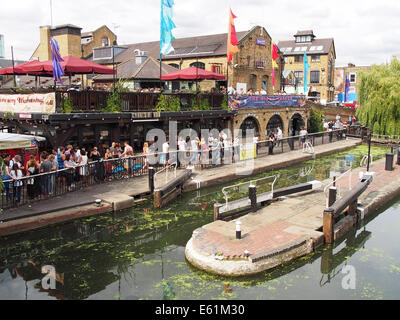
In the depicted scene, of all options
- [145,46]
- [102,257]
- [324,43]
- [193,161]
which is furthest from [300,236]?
[324,43]

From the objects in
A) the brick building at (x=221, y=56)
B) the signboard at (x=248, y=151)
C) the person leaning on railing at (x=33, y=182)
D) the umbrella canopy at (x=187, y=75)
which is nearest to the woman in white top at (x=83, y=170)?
the person leaning on railing at (x=33, y=182)

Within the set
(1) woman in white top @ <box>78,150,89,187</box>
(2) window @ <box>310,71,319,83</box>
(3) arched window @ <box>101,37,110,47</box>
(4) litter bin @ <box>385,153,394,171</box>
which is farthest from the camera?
(2) window @ <box>310,71,319,83</box>

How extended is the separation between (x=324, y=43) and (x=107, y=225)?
5392 cm

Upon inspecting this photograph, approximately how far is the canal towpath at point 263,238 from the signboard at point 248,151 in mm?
7440

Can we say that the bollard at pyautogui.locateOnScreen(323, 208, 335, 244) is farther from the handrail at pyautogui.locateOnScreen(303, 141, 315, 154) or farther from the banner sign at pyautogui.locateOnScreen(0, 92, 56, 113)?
the handrail at pyautogui.locateOnScreen(303, 141, 315, 154)

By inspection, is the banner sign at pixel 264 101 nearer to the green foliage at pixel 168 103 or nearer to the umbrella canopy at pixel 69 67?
the green foliage at pixel 168 103

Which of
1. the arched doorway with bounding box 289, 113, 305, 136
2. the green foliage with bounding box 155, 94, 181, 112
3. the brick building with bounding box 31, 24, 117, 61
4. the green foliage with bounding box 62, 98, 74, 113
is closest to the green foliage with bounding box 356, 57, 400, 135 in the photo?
the arched doorway with bounding box 289, 113, 305, 136

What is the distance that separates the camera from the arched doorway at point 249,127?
27.9 m

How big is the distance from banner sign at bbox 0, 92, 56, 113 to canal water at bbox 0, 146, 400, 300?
18.1 ft

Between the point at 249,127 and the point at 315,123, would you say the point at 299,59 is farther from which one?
the point at 249,127

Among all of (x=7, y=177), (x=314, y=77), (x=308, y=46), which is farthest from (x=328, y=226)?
(x=308, y=46)

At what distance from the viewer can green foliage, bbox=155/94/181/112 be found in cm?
2006
